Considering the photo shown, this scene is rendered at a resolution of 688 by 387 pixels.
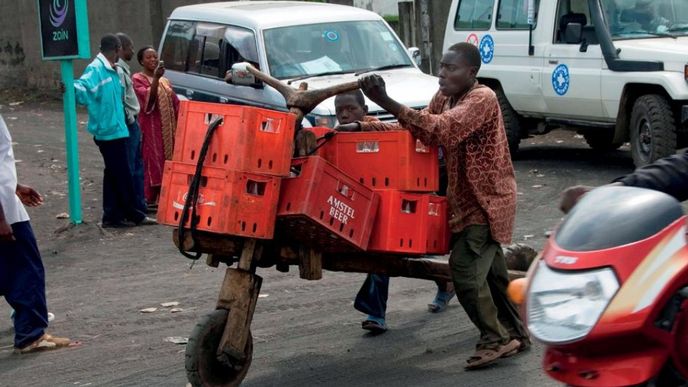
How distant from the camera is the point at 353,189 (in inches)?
238

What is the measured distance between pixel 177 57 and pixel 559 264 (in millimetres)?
10719

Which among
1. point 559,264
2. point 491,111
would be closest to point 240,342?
point 491,111

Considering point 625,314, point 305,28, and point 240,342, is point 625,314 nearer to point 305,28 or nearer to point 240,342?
point 240,342

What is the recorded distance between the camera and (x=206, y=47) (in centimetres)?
1315

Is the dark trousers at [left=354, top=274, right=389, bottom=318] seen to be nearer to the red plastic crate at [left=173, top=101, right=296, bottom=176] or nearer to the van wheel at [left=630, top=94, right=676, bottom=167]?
the red plastic crate at [left=173, top=101, right=296, bottom=176]

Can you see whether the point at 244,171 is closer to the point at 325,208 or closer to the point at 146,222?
the point at 325,208

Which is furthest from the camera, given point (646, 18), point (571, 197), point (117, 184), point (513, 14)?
point (513, 14)

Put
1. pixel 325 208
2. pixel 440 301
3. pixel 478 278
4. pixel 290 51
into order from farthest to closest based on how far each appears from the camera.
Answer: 1. pixel 290 51
2. pixel 440 301
3. pixel 478 278
4. pixel 325 208

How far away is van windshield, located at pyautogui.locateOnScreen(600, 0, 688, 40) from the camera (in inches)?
507

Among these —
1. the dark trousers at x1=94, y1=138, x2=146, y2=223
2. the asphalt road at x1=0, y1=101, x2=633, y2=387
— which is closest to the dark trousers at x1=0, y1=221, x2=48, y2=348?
the asphalt road at x1=0, y1=101, x2=633, y2=387

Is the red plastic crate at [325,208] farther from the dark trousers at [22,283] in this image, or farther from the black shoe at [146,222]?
the black shoe at [146,222]

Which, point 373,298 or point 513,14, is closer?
point 373,298

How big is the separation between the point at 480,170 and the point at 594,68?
720cm

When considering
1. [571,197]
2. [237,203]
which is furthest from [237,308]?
[571,197]
